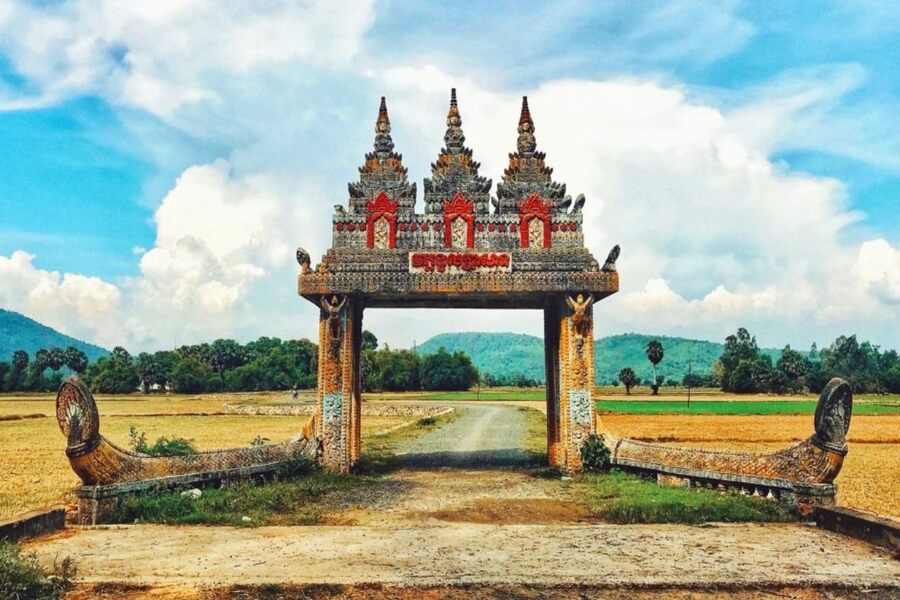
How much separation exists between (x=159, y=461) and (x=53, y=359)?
12184 centimetres

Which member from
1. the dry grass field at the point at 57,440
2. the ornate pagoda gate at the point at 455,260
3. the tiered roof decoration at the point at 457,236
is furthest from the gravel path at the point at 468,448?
the tiered roof decoration at the point at 457,236

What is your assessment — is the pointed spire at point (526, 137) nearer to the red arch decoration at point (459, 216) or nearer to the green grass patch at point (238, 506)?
the red arch decoration at point (459, 216)

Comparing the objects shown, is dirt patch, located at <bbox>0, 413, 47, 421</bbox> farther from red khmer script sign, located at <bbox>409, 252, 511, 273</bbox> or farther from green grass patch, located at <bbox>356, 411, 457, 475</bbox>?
red khmer script sign, located at <bbox>409, 252, 511, 273</bbox>

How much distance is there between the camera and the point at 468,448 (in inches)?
862

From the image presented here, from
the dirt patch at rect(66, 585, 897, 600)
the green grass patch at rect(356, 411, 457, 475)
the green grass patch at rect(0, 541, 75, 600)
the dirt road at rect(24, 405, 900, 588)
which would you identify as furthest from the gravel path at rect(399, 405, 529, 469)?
the green grass patch at rect(0, 541, 75, 600)

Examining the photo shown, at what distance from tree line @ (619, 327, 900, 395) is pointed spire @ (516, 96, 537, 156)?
257 feet

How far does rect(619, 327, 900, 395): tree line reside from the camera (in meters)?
90.9

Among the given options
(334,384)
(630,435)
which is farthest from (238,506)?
(630,435)

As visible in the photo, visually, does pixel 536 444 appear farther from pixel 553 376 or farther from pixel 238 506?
pixel 238 506

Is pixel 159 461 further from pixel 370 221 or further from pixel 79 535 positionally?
pixel 370 221

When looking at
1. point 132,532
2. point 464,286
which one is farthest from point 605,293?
point 132,532

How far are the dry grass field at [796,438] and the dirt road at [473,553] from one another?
20.2 ft

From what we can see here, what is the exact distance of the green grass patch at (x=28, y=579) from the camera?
19.0 ft

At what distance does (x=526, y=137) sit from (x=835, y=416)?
8209 mm
